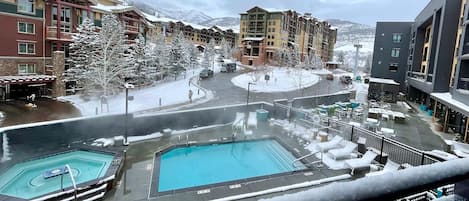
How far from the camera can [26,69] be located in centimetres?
2131

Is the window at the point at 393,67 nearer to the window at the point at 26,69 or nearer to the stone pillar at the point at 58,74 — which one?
the stone pillar at the point at 58,74

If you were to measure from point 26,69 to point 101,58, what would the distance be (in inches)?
226

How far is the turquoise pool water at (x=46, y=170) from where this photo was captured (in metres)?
9.13

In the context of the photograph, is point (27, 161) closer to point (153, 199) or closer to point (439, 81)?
point (153, 199)

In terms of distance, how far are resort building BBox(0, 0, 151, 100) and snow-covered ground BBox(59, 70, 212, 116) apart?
1970mm

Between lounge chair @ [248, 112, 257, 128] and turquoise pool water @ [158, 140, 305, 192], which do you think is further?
lounge chair @ [248, 112, 257, 128]

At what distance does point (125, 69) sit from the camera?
21.5m

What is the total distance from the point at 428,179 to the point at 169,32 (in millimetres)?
58080

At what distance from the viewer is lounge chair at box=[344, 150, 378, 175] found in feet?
33.2

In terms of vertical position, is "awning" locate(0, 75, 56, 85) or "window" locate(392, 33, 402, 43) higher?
"window" locate(392, 33, 402, 43)

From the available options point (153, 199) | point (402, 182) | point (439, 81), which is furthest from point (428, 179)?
point (439, 81)

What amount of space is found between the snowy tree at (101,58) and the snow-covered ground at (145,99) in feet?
3.37

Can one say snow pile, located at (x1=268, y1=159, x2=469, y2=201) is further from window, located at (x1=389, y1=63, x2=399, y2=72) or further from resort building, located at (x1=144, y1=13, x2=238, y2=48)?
resort building, located at (x1=144, y1=13, x2=238, y2=48)

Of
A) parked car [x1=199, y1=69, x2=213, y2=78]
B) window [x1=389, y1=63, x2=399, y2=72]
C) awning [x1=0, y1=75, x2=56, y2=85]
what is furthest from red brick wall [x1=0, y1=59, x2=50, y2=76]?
window [x1=389, y1=63, x2=399, y2=72]
